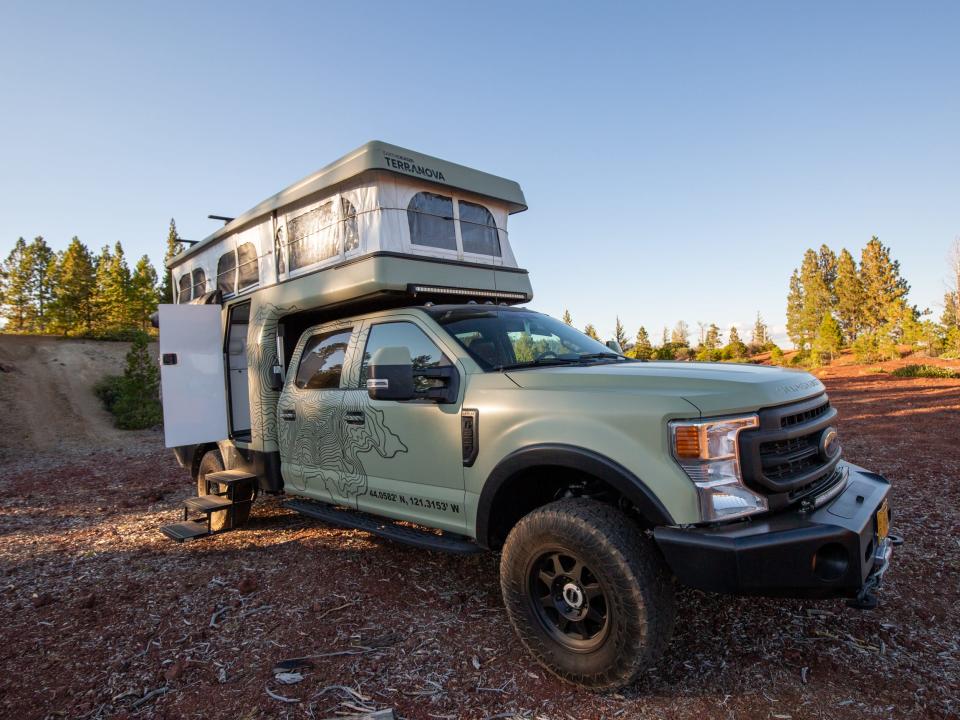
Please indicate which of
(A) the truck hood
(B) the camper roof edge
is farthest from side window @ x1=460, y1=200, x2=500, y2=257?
(A) the truck hood

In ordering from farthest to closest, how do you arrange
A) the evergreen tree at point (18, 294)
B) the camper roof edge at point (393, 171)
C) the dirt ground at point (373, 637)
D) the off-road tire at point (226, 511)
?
1. the evergreen tree at point (18, 294)
2. the off-road tire at point (226, 511)
3. the camper roof edge at point (393, 171)
4. the dirt ground at point (373, 637)

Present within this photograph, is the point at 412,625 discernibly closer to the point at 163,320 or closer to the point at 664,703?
the point at 664,703

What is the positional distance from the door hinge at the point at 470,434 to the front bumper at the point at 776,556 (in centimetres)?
118

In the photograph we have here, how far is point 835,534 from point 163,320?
6.06 metres

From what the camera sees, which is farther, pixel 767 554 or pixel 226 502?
pixel 226 502

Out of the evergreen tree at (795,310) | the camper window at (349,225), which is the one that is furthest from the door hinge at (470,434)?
the evergreen tree at (795,310)

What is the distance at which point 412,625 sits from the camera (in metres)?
3.43

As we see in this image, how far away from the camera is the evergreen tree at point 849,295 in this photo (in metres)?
41.2

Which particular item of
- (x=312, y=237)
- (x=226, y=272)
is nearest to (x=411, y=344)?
(x=312, y=237)

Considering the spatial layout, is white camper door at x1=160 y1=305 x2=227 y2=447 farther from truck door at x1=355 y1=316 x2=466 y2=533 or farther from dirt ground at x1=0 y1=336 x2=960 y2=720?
truck door at x1=355 y1=316 x2=466 y2=533

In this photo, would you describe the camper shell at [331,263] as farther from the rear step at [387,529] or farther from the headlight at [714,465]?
the headlight at [714,465]

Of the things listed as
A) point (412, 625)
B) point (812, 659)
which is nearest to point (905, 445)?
point (812, 659)

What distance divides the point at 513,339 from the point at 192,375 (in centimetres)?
388

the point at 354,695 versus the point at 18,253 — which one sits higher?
the point at 18,253
